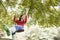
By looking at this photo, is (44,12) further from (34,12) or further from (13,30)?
(13,30)

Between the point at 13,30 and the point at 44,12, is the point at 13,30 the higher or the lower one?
the lower one

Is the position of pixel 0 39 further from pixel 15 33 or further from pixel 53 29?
pixel 53 29

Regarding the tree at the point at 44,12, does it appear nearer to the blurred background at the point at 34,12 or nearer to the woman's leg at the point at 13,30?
the blurred background at the point at 34,12

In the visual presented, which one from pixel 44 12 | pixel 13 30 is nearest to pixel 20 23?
pixel 13 30

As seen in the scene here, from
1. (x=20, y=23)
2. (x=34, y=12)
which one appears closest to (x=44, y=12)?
(x=34, y=12)

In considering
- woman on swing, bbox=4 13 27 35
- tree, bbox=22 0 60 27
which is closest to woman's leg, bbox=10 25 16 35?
woman on swing, bbox=4 13 27 35

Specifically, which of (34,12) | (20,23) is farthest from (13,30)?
(34,12)

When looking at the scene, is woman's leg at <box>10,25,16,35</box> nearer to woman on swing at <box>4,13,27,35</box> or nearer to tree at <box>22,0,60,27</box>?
woman on swing at <box>4,13,27,35</box>

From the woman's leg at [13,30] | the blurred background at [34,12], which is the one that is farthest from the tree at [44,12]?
the woman's leg at [13,30]

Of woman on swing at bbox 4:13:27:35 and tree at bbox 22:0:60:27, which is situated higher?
tree at bbox 22:0:60:27

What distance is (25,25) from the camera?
1647 millimetres

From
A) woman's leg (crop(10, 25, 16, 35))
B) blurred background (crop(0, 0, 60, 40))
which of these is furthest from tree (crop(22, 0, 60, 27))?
woman's leg (crop(10, 25, 16, 35))

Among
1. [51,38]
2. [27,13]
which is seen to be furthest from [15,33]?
[51,38]

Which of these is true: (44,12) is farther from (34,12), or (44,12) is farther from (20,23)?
(20,23)
